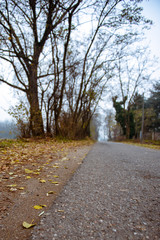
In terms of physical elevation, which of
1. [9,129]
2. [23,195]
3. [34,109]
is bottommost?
[23,195]

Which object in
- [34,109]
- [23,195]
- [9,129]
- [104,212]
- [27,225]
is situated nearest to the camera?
[27,225]

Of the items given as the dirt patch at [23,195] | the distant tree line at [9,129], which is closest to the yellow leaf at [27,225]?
the dirt patch at [23,195]

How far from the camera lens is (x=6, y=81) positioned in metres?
9.70

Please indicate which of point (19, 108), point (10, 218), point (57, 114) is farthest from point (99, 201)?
point (57, 114)

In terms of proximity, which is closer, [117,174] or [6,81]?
[117,174]

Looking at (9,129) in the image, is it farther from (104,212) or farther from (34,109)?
(104,212)

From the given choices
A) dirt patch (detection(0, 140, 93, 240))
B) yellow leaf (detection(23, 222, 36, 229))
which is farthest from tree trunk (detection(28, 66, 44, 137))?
yellow leaf (detection(23, 222, 36, 229))

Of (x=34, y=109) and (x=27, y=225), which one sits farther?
(x=34, y=109)

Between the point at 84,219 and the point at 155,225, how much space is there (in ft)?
2.02

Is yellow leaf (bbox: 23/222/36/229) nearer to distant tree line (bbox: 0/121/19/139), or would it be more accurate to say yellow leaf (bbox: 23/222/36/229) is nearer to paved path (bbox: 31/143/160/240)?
paved path (bbox: 31/143/160/240)

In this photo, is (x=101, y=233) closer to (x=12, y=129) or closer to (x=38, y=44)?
(x=12, y=129)

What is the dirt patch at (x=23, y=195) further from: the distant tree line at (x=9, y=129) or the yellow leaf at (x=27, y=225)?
the distant tree line at (x=9, y=129)

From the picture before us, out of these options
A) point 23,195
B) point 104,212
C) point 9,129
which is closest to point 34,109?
point 9,129

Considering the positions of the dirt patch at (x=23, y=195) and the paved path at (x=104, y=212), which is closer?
the paved path at (x=104, y=212)
